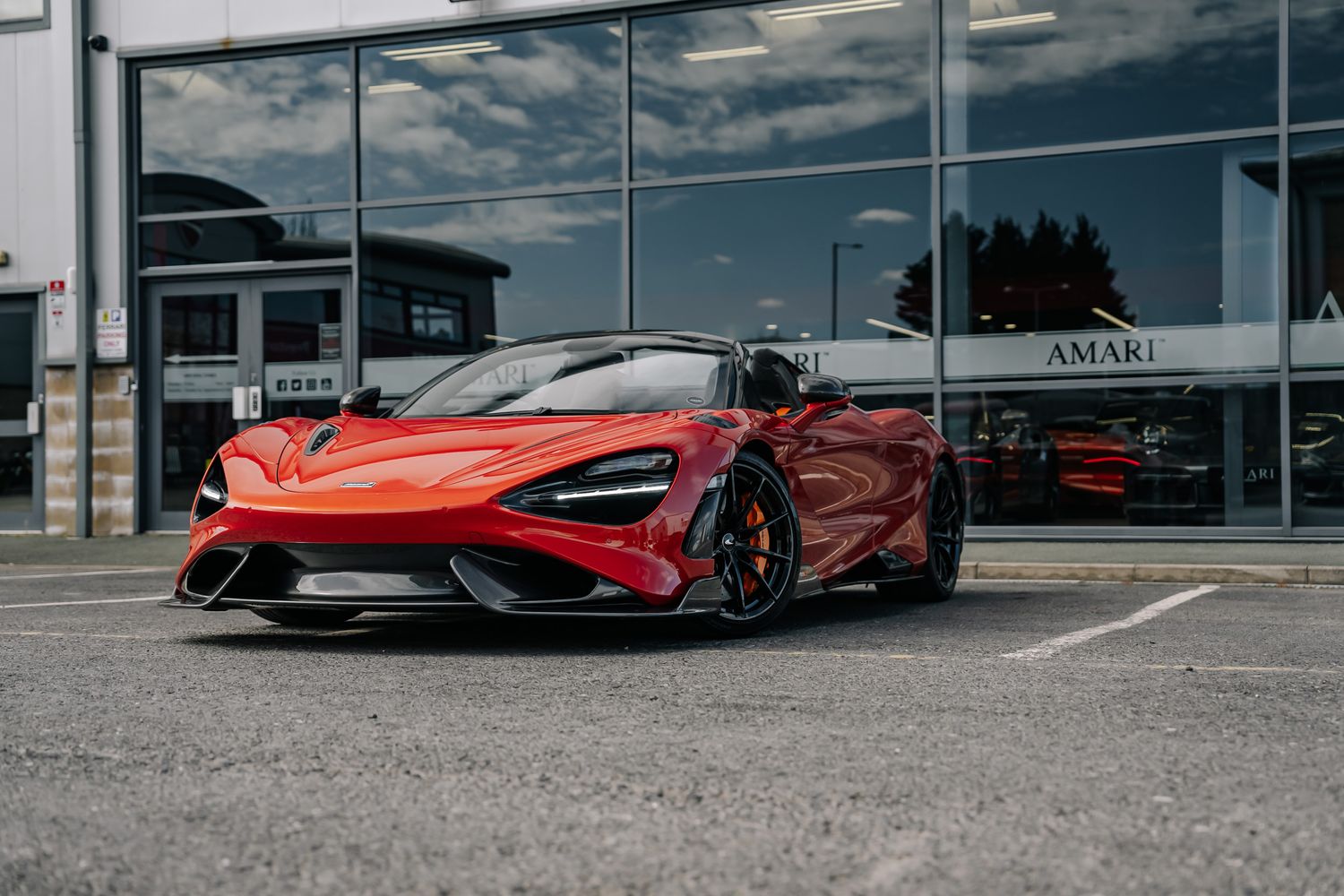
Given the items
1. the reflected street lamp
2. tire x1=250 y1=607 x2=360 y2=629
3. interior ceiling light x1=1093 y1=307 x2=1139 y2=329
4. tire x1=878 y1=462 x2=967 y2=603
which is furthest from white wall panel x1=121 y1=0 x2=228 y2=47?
tire x1=250 y1=607 x2=360 y2=629

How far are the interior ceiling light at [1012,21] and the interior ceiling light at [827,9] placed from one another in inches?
25.7

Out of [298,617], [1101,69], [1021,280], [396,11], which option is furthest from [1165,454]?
[298,617]

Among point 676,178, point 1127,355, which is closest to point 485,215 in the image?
point 676,178

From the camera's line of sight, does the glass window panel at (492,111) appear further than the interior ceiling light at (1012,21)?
Yes

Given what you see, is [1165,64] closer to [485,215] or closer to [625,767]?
[485,215]

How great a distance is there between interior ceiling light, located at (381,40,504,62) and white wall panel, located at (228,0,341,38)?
0.60m

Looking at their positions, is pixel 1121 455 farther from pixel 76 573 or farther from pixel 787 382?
pixel 76 573

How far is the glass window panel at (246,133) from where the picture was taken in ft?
44.9

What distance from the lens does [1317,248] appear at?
443 inches

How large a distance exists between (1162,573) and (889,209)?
439cm

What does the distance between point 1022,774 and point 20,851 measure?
182 cm

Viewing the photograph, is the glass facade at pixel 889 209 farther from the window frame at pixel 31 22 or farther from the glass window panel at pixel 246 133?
the window frame at pixel 31 22

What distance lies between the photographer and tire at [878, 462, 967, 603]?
279 inches

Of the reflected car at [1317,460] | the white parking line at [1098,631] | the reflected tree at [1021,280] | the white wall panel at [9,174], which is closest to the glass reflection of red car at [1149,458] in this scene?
the reflected car at [1317,460]
